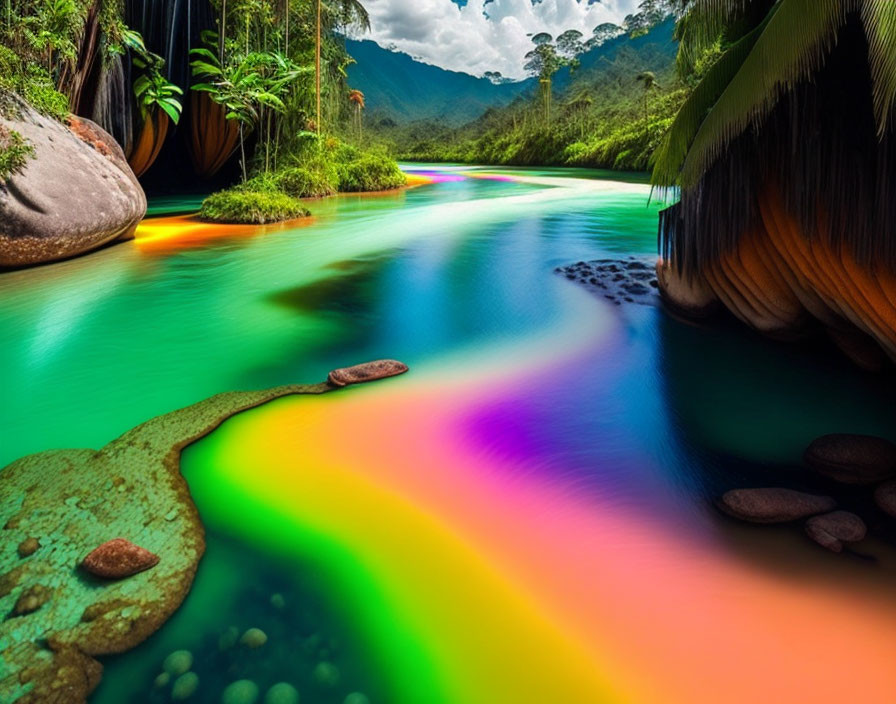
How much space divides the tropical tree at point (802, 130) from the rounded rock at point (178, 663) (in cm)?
391

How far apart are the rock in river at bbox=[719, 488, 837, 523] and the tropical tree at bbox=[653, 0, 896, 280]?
5.23 ft

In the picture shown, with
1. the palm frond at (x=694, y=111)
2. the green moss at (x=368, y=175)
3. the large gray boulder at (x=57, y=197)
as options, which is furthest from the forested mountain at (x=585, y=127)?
the green moss at (x=368, y=175)

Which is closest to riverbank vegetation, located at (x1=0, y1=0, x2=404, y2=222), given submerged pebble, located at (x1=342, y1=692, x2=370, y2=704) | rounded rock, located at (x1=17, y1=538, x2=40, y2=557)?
rounded rock, located at (x1=17, y1=538, x2=40, y2=557)

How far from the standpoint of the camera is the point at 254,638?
232cm

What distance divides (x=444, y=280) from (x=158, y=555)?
6.81m

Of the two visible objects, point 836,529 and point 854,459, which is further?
point 854,459

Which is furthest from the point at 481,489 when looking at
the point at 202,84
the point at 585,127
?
the point at 585,127

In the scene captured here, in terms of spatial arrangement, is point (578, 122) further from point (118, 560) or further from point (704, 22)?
point (118, 560)

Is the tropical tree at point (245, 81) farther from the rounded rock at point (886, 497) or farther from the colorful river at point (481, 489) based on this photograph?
the rounded rock at point (886, 497)

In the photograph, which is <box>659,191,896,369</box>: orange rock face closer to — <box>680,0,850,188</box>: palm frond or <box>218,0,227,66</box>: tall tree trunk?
<box>680,0,850,188</box>: palm frond

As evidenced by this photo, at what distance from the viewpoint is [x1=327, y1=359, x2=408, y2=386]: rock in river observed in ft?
16.3

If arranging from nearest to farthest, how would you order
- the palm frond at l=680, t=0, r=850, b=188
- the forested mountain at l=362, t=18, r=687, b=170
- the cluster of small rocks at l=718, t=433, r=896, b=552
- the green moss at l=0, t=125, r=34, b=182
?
the cluster of small rocks at l=718, t=433, r=896, b=552
the palm frond at l=680, t=0, r=850, b=188
the green moss at l=0, t=125, r=34, b=182
the forested mountain at l=362, t=18, r=687, b=170

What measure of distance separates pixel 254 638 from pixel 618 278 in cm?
761

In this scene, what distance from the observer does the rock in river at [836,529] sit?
281 cm
